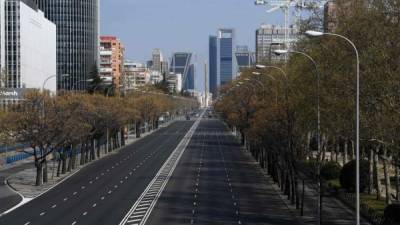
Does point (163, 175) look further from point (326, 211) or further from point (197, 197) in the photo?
point (326, 211)

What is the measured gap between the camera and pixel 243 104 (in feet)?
333

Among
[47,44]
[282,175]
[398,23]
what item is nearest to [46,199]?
[282,175]

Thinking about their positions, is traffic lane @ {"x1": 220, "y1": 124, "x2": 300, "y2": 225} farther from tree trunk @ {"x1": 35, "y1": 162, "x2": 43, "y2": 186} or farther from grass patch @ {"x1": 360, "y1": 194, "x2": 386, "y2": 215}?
tree trunk @ {"x1": 35, "y1": 162, "x2": 43, "y2": 186}

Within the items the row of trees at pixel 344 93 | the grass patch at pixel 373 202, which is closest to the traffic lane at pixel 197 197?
the row of trees at pixel 344 93

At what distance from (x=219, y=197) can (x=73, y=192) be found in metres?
13.0

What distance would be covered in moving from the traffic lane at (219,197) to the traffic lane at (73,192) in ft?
20.8

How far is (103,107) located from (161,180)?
86.6 ft

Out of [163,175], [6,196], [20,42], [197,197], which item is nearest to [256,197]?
[197,197]

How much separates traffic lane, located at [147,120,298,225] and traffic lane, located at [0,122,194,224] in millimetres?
6354

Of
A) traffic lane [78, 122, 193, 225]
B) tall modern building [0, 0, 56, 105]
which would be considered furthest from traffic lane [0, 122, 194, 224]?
tall modern building [0, 0, 56, 105]

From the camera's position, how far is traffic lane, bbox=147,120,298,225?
160ft

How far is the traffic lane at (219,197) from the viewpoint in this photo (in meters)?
48.8

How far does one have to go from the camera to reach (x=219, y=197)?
60500 mm

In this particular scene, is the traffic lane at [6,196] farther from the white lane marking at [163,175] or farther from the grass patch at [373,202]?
the grass patch at [373,202]
